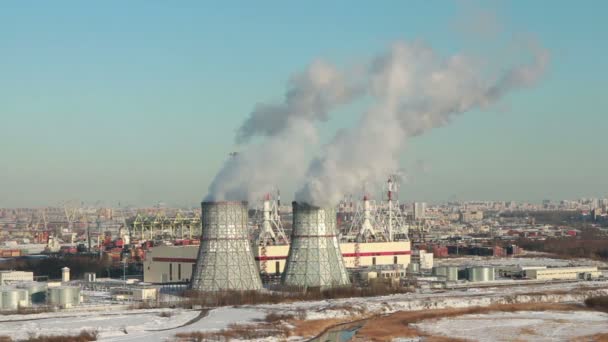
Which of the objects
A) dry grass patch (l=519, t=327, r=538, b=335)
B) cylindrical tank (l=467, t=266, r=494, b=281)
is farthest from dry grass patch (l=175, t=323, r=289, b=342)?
cylindrical tank (l=467, t=266, r=494, b=281)

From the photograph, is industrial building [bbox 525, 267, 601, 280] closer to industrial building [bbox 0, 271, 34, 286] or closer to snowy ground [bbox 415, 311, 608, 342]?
snowy ground [bbox 415, 311, 608, 342]

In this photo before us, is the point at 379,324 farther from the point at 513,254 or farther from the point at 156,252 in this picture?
the point at 513,254

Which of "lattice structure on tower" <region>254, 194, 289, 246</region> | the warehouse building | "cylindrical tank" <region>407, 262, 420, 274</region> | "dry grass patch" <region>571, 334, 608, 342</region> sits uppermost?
"lattice structure on tower" <region>254, 194, 289, 246</region>

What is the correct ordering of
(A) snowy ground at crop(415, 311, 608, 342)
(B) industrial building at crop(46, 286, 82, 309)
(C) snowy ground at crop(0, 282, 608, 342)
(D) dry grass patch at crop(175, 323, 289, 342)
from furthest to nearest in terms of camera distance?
1. (B) industrial building at crop(46, 286, 82, 309)
2. (A) snowy ground at crop(415, 311, 608, 342)
3. (C) snowy ground at crop(0, 282, 608, 342)
4. (D) dry grass patch at crop(175, 323, 289, 342)

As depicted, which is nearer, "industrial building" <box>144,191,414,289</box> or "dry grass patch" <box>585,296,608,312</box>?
"dry grass patch" <box>585,296,608,312</box>

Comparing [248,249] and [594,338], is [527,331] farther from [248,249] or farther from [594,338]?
[248,249]

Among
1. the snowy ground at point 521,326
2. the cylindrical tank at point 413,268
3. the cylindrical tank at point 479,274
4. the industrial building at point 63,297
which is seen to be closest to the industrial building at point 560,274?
the cylindrical tank at point 479,274
